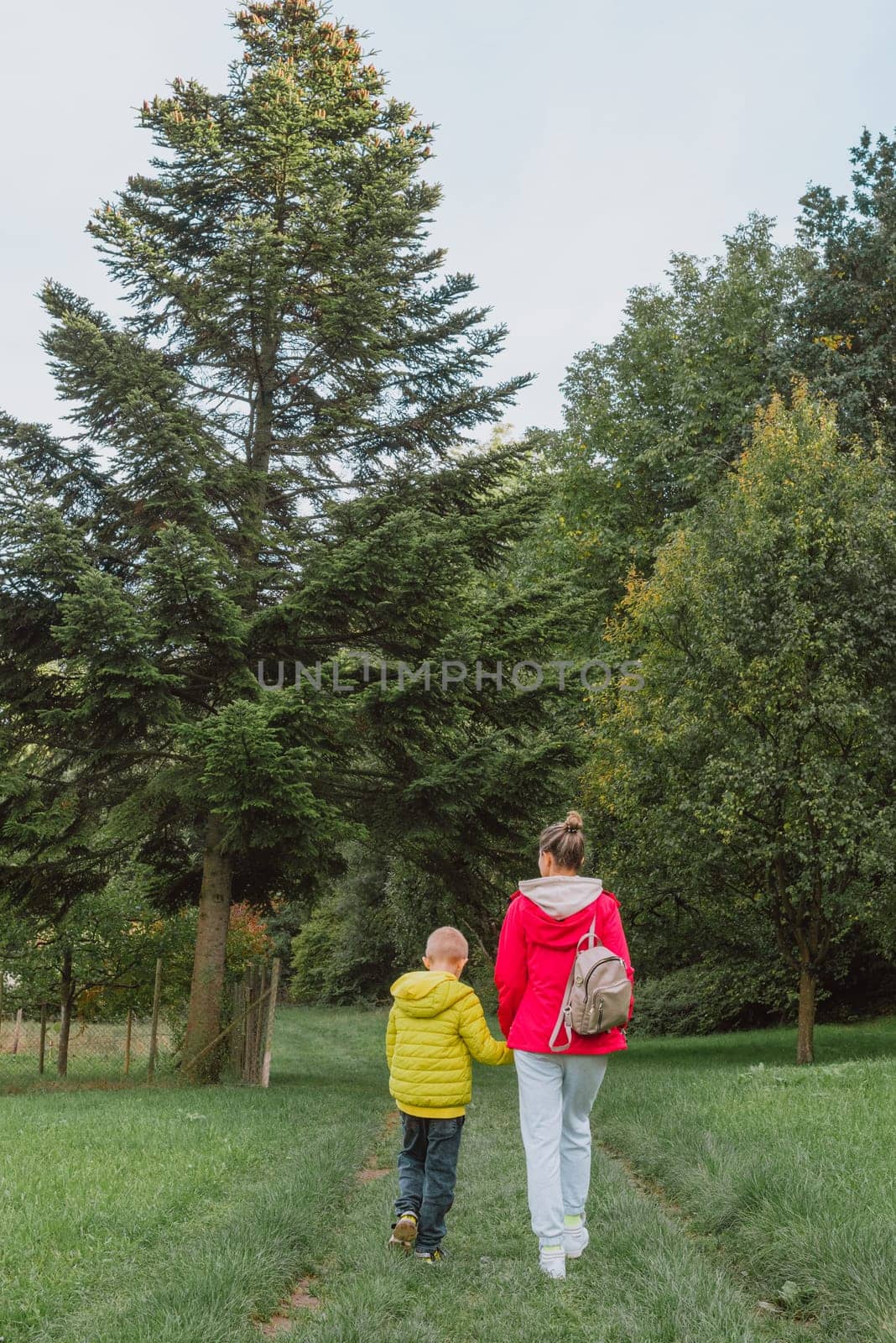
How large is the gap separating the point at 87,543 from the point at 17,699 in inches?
84.4

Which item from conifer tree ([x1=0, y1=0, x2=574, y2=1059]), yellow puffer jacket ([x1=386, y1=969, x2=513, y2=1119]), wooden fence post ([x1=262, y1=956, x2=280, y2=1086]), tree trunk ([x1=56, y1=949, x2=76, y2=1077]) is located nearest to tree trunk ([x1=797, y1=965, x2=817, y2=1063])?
conifer tree ([x1=0, y1=0, x2=574, y2=1059])

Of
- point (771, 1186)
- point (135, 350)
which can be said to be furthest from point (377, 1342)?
point (135, 350)

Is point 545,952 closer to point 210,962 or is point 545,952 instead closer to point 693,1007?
point 210,962

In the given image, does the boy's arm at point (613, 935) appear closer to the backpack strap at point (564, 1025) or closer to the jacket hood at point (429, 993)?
the backpack strap at point (564, 1025)

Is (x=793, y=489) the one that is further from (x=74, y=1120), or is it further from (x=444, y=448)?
(x=74, y=1120)

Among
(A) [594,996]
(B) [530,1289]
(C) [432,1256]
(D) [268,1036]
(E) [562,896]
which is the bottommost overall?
(D) [268,1036]

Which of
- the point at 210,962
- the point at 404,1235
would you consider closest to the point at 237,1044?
the point at 210,962

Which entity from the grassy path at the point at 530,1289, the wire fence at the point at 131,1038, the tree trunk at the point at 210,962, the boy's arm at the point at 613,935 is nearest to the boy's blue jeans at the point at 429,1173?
the grassy path at the point at 530,1289

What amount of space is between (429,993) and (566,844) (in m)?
0.98

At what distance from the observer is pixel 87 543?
13117mm

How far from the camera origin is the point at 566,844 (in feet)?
15.7

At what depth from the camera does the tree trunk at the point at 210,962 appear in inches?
532

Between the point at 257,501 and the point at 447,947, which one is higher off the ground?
the point at 257,501

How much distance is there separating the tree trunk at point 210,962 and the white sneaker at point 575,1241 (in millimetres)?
9746
